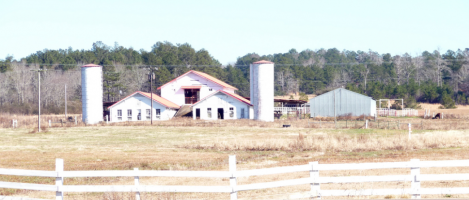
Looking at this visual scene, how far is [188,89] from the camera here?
74500 mm

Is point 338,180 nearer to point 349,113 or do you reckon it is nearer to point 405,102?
point 349,113

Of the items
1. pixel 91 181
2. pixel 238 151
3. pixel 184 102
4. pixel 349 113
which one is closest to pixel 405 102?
pixel 349 113

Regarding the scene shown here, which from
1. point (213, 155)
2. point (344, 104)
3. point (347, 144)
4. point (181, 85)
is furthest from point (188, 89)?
point (213, 155)

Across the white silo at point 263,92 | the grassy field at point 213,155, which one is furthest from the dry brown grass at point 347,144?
the white silo at point 263,92

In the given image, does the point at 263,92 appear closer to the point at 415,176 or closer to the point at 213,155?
the point at 213,155

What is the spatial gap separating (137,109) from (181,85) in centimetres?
960

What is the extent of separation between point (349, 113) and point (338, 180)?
61677 millimetres

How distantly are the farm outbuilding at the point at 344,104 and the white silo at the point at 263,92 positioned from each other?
35.4ft

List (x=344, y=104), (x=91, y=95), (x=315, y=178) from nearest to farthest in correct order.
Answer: (x=315, y=178) → (x=91, y=95) → (x=344, y=104)

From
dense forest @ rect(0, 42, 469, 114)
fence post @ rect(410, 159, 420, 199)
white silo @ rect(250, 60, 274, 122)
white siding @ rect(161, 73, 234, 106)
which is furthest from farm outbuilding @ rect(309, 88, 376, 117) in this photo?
fence post @ rect(410, 159, 420, 199)

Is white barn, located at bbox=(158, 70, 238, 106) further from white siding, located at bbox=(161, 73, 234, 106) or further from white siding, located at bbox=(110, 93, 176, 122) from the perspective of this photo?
white siding, located at bbox=(110, 93, 176, 122)

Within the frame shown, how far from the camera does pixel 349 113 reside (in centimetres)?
7194

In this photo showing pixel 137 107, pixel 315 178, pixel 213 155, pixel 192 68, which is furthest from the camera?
pixel 192 68

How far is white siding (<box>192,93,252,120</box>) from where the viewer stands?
217ft
